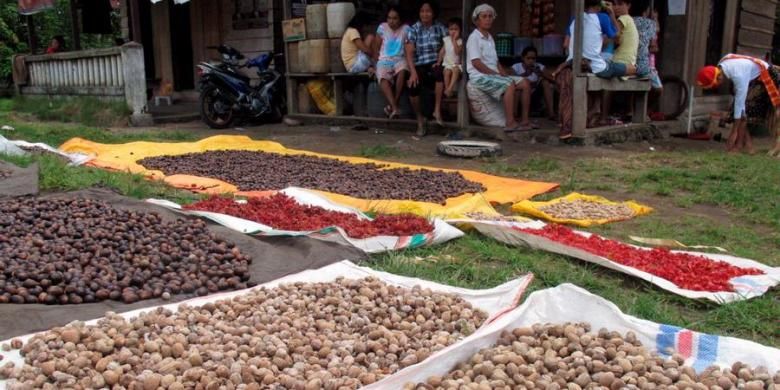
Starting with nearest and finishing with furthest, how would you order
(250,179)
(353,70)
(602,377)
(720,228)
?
(602,377) < (720,228) < (250,179) < (353,70)

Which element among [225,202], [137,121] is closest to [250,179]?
[225,202]

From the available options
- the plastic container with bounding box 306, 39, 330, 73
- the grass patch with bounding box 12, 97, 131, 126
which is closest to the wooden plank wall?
the plastic container with bounding box 306, 39, 330, 73

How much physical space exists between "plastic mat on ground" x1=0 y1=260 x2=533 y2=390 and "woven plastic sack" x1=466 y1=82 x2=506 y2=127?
5.01m

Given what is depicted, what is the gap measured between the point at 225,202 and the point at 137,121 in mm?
5939

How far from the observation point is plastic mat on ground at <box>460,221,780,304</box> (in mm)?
2645

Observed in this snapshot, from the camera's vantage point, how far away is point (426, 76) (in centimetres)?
795

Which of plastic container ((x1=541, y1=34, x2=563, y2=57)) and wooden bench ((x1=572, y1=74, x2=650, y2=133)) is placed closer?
wooden bench ((x1=572, y1=74, x2=650, y2=133))

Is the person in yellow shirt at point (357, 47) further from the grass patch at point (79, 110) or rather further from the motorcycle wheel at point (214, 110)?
the grass patch at point (79, 110)

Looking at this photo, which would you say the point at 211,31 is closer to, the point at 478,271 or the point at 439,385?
the point at 478,271

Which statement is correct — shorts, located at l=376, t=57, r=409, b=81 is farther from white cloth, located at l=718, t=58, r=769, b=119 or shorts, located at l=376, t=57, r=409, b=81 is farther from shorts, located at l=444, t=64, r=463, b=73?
white cloth, located at l=718, t=58, r=769, b=119

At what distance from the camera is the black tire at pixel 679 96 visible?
27.7 feet

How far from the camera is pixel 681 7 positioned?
8211 mm

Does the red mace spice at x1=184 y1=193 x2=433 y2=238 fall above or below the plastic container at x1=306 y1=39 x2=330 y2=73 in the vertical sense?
below

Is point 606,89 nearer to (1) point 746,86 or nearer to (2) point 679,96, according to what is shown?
(1) point 746,86
